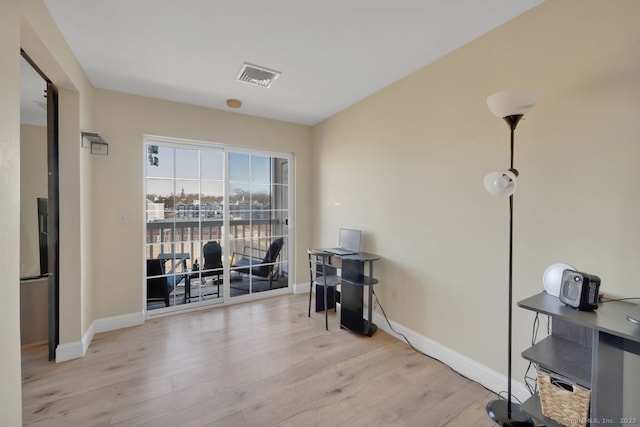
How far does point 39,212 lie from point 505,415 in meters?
4.15

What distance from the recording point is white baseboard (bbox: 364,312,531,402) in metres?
1.83

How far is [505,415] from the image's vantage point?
5.48 ft

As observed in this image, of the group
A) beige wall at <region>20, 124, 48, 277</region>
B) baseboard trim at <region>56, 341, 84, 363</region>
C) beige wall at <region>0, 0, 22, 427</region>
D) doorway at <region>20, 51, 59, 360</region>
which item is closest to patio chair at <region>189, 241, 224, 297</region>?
baseboard trim at <region>56, 341, 84, 363</region>

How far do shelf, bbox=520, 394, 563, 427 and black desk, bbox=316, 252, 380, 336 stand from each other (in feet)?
4.69

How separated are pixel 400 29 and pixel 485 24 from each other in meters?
0.58

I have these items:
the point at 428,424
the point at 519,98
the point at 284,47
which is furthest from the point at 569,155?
the point at 284,47

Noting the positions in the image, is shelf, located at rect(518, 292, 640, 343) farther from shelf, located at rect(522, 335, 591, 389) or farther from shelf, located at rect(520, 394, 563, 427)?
shelf, located at rect(520, 394, 563, 427)

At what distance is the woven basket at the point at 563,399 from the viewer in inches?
51.1

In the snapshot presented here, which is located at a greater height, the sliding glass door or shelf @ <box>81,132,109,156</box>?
shelf @ <box>81,132,109,156</box>

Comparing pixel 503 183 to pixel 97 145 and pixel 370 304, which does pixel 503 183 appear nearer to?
pixel 370 304

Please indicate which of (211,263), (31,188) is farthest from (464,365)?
(31,188)

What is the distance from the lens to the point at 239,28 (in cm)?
194

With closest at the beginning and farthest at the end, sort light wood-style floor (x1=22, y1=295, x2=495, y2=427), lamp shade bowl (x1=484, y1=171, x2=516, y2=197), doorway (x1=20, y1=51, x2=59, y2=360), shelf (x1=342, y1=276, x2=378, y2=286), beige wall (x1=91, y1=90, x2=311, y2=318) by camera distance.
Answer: lamp shade bowl (x1=484, y1=171, x2=516, y2=197), light wood-style floor (x1=22, y1=295, x2=495, y2=427), doorway (x1=20, y1=51, x2=59, y2=360), shelf (x1=342, y1=276, x2=378, y2=286), beige wall (x1=91, y1=90, x2=311, y2=318)

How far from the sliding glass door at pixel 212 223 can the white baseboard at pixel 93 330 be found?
0.29 meters
